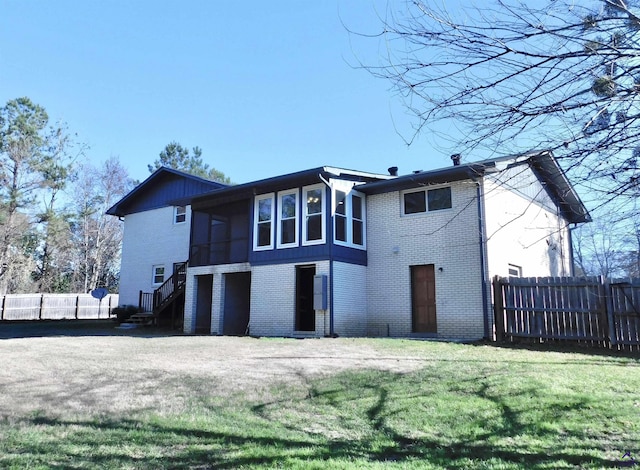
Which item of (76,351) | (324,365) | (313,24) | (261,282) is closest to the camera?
(313,24)

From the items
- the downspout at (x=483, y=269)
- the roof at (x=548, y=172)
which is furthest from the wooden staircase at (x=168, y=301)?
the roof at (x=548, y=172)

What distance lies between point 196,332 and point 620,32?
17.2 m

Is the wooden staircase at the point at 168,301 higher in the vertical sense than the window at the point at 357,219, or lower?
lower

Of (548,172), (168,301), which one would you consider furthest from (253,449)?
(168,301)

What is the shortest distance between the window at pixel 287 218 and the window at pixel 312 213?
0.35 meters

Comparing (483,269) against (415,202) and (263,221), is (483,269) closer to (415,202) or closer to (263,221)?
(415,202)

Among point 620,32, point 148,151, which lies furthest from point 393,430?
point 148,151

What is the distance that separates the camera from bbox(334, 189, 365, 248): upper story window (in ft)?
50.8

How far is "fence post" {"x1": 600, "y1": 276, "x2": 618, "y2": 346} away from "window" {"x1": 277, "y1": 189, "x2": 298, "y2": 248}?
8739 mm

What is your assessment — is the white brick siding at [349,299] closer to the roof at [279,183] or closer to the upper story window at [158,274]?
the roof at [279,183]

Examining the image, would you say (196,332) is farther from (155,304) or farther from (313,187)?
(313,187)

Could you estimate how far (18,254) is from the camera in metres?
34.2

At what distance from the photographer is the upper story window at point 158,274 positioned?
75.0ft

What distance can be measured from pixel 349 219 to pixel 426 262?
279 cm
